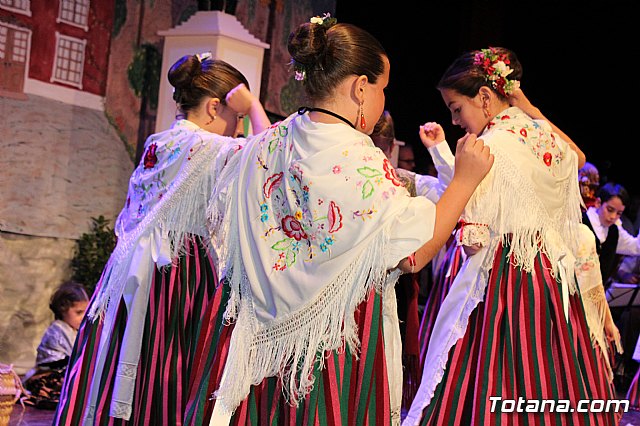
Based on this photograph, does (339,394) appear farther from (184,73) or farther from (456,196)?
(184,73)

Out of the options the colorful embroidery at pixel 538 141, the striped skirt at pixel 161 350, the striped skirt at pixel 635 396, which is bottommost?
the striped skirt at pixel 635 396

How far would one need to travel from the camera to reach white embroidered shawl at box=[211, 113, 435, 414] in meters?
1.93

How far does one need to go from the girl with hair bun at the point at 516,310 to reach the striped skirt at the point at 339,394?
856mm

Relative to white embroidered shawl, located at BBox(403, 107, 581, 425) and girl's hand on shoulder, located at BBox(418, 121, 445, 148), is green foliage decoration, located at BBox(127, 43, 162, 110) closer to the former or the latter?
girl's hand on shoulder, located at BBox(418, 121, 445, 148)

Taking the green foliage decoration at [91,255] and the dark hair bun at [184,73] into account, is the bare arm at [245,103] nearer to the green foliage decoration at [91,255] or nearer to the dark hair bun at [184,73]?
the dark hair bun at [184,73]

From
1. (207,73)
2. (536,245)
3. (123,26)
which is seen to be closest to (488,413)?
(536,245)

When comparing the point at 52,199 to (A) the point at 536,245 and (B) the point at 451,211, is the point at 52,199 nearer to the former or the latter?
(A) the point at 536,245

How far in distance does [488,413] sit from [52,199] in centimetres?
307

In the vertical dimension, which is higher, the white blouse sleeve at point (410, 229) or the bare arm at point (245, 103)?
the bare arm at point (245, 103)

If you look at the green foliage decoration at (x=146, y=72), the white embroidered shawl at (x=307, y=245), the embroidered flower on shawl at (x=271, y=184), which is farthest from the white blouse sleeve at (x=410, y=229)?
the green foliage decoration at (x=146, y=72)

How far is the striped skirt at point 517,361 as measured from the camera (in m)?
2.78

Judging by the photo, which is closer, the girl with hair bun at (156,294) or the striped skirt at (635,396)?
the girl with hair bun at (156,294)

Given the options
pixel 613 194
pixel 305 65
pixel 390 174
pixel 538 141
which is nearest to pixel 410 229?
pixel 390 174

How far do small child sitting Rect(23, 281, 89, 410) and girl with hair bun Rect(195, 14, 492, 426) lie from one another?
2.38 metres
